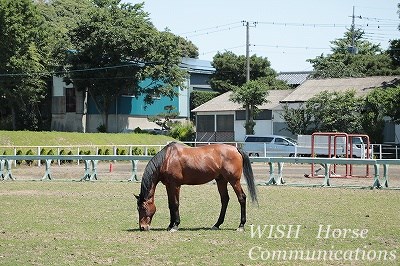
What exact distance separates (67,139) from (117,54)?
35.8 ft

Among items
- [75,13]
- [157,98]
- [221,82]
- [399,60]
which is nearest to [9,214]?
[399,60]

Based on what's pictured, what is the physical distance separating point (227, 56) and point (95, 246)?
6759 centimetres

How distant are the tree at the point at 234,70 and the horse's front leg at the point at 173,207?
6300 cm

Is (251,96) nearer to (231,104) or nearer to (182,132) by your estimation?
(231,104)

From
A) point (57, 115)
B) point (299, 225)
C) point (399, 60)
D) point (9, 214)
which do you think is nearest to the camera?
point (299, 225)

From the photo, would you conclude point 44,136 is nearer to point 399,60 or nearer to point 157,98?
point 157,98

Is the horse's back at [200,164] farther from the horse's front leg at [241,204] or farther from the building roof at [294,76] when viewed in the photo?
the building roof at [294,76]

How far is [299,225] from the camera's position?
1489 centimetres

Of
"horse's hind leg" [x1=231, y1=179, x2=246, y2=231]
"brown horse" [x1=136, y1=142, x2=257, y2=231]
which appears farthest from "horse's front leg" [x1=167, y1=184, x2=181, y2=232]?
"horse's hind leg" [x1=231, y1=179, x2=246, y2=231]

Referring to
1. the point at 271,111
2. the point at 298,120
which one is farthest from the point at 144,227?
the point at 271,111

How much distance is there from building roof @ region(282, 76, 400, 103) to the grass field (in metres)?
36.5

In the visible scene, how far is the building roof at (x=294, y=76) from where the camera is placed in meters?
87.0

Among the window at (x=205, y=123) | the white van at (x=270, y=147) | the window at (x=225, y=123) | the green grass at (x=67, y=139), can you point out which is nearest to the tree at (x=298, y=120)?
the white van at (x=270, y=147)

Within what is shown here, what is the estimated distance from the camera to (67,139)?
2202 inches
